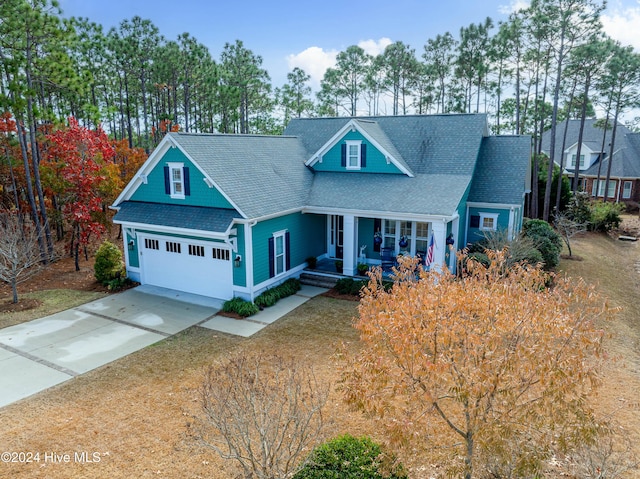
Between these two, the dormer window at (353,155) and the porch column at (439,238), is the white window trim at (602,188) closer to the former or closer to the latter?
the dormer window at (353,155)

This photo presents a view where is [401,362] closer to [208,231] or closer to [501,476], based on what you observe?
[501,476]

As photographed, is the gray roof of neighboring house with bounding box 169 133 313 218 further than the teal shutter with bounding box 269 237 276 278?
No

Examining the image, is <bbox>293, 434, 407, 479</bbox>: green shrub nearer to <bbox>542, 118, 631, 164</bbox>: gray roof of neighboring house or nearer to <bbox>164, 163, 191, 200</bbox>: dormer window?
<bbox>164, 163, 191, 200</bbox>: dormer window

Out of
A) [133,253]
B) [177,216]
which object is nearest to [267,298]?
[177,216]

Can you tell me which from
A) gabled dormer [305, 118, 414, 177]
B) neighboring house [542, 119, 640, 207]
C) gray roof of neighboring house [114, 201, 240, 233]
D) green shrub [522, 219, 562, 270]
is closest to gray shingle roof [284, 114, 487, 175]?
gabled dormer [305, 118, 414, 177]

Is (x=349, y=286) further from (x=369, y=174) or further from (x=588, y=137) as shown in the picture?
(x=588, y=137)

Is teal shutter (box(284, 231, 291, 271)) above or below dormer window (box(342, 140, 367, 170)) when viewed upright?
below

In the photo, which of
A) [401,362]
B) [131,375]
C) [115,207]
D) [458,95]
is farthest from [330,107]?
[401,362]
